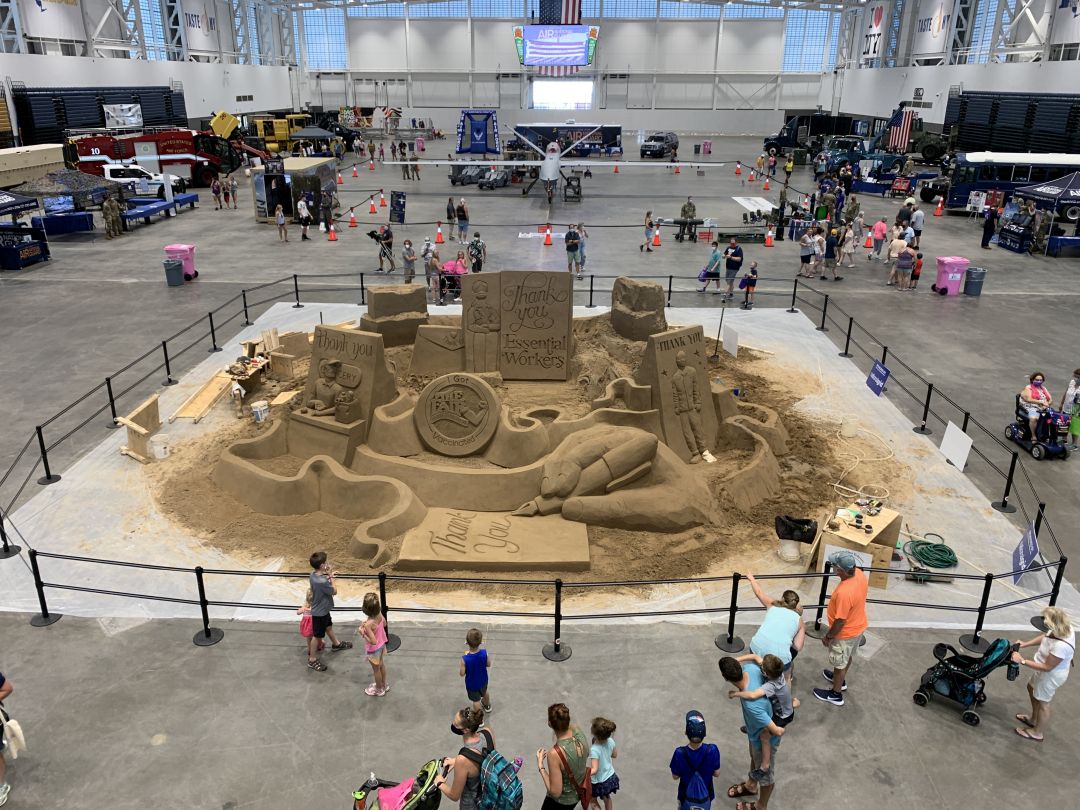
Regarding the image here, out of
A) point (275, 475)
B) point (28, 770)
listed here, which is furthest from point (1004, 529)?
point (28, 770)

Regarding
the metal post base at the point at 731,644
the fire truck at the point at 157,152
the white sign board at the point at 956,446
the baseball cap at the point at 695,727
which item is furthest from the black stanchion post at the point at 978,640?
the fire truck at the point at 157,152

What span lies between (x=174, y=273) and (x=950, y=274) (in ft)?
68.5

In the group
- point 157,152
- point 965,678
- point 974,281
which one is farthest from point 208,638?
point 157,152

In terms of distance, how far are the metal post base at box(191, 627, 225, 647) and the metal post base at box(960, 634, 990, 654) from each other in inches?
297

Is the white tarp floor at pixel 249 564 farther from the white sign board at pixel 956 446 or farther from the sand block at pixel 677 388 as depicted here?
the sand block at pixel 677 388

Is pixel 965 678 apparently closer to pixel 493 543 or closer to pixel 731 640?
pixel 731 640

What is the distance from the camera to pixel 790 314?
1956cm

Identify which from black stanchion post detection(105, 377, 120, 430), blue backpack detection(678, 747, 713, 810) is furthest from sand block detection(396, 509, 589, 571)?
black stanchion post detection(105, 377, 120, 430)

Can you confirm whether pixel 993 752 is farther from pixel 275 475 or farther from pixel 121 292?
pixel 121 292

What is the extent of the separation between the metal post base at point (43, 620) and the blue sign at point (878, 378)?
41.9ft

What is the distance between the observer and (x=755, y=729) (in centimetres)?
607

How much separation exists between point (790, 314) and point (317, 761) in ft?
52.4

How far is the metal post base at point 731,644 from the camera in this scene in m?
8.03

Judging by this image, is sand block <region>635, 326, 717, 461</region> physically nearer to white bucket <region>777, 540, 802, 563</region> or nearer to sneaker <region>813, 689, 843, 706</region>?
white bucket <region>777, 540, 802, 563</region>
